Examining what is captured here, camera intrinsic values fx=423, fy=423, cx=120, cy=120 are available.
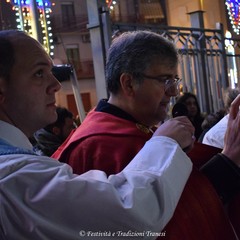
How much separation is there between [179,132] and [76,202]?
41 cm

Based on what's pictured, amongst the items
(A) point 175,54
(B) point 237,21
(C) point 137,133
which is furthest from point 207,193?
(B) point 237,21

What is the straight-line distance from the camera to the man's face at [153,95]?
1.66m

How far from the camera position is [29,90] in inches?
46.4

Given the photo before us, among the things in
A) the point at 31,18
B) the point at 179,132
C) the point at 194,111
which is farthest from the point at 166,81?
the point at 194,111

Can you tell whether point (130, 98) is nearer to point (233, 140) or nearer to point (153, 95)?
point (153, 95)

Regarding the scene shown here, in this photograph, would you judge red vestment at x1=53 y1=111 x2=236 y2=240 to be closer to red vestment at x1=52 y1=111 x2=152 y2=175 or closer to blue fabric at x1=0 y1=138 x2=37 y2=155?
red vestment at x1=52 y1=111 x2=152 y2=175

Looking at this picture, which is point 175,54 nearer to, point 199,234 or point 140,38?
point 140,38

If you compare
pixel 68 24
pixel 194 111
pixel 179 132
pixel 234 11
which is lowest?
pixel 194 111

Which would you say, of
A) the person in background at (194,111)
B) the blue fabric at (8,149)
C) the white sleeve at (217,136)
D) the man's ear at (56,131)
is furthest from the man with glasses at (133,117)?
the person in background at (194,111)

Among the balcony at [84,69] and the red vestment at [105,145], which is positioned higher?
the balcony at [84,69]

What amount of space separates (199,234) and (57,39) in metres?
23.9

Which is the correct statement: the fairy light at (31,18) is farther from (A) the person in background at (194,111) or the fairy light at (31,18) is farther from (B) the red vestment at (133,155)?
(B) the red vestment at (133,155)

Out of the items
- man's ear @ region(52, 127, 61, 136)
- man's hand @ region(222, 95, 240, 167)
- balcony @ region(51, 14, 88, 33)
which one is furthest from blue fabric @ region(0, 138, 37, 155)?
balcony @ region(51, 14, 88, 33)

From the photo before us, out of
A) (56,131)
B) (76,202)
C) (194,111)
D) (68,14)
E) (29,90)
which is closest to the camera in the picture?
(76,202)
